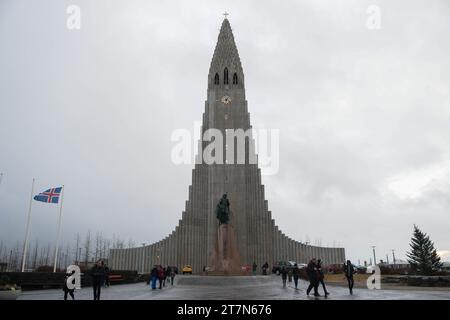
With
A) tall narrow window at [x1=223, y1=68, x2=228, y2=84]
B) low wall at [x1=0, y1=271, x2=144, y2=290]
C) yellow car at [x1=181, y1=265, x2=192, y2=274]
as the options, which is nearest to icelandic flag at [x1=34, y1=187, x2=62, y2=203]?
low wall at [x1=0, y1=271, x2=144, y2=290]

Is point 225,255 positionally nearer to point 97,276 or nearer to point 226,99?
point 97,276

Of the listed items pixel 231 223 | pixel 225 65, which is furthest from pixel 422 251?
pixel 225 65

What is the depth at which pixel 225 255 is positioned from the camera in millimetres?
29234

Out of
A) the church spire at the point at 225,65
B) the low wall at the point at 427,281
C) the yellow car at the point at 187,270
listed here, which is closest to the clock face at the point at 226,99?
the church spire at the point at 225,65

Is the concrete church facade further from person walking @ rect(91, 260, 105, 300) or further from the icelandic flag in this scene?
person walking @ rect(91, 260, 105, 300)

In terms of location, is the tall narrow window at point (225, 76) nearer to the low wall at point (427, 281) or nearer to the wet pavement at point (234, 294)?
the wet pavement at point (234, 294)

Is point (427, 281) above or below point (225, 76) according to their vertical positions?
below

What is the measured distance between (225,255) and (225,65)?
45.0m

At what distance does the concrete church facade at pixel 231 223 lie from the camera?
55.3 meters

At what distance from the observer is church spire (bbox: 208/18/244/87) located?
6506cm

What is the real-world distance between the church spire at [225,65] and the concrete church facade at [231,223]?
747 cm
